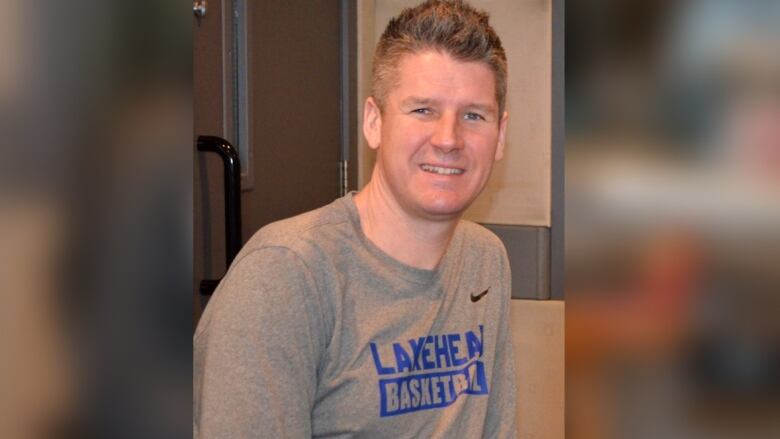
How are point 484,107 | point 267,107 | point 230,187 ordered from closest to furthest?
1. point 484,107
2. point 230,187
3. point 267,107

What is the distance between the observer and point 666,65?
18 cm

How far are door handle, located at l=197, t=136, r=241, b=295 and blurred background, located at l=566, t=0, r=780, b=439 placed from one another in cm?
164

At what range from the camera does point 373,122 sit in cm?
144

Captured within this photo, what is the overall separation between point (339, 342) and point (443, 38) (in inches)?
16.9

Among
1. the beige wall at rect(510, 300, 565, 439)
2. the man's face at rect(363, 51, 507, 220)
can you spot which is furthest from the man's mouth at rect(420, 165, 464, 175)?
the beige wall at rect(510, 300, 565, 439)

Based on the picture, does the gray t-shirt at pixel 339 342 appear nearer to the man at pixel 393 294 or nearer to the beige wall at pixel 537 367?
the man at pixel 393 294

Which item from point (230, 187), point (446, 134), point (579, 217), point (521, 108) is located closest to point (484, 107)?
point (446, 134)

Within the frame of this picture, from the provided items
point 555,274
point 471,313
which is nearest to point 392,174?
point 471,313

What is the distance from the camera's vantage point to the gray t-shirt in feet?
3.70

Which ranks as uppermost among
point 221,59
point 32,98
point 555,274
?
point 221,59

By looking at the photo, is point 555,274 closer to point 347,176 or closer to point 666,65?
point 347,176

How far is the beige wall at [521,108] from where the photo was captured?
281cm

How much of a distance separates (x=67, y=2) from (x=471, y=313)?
4.20ft

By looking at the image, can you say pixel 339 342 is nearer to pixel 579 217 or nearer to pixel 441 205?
pixel 441 205
